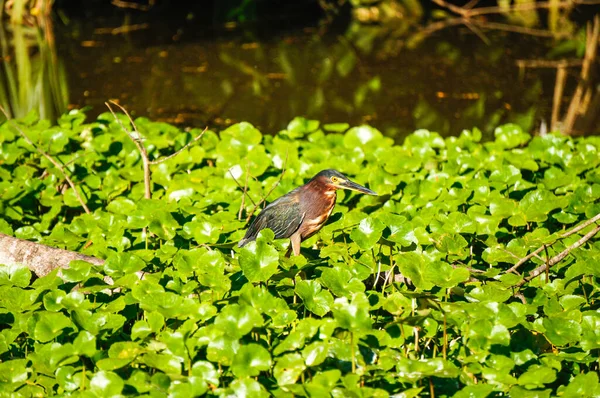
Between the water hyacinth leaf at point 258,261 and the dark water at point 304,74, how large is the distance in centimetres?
433

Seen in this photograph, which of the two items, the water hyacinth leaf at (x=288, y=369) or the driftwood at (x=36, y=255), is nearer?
the water hyacinth leaf at (x=288, y=369)

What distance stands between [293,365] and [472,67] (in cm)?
740

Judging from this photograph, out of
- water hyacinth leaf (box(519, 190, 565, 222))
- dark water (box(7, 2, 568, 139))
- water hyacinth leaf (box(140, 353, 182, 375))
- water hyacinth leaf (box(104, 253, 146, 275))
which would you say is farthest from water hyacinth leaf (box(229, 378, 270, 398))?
dark water (box(7, 2, 568, 139))

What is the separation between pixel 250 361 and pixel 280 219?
129 cm

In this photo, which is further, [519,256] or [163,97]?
[163,97]

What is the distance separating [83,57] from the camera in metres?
9.80

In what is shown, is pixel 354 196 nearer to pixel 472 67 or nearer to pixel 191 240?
pixel 191 240

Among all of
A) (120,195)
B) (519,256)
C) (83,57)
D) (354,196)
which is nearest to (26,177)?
(120,195)

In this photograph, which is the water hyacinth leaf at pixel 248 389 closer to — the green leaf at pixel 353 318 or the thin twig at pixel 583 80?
the green leaf at pixel 353 318

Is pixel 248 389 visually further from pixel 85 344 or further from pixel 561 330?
pixel 561 330

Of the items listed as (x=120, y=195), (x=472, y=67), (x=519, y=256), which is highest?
(x=519, y=256)

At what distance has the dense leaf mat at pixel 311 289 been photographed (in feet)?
8.80

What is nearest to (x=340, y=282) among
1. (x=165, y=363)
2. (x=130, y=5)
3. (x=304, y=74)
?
(x=165, y=363)

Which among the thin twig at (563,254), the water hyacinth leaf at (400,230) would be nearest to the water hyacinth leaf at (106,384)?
the water hyacinth leaf at (400,230)
